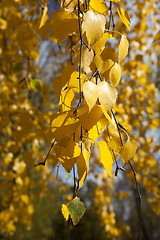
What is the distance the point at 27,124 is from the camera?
96cm

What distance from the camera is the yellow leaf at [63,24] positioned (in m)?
0.39

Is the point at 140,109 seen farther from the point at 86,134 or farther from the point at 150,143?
the point at 86,134

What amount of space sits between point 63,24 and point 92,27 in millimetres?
69

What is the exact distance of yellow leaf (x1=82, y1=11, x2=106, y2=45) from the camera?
1.09ft

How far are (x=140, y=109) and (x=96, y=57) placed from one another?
1934mm

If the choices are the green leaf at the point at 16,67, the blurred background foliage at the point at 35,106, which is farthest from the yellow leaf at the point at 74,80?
the green leaf at the point at 16,67

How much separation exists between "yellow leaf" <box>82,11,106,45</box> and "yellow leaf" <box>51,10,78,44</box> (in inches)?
1.9

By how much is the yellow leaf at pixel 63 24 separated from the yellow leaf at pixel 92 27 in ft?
0.16

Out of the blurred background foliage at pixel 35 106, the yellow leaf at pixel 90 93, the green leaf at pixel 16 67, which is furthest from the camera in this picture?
the blurred background foliage at pixel 35 106

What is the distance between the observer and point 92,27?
1.10 feet

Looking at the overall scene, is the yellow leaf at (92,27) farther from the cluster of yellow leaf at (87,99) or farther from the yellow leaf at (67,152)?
the yellow leaf at (67,152)

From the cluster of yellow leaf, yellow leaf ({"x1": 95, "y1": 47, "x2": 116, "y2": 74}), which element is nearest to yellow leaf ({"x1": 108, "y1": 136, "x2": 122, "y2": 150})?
the cluster of yellow leaf

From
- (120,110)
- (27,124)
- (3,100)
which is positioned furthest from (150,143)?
(27,124)

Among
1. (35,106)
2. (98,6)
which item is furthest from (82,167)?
(35,106)
